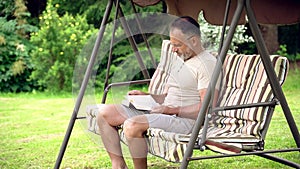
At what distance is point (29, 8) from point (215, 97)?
886cm

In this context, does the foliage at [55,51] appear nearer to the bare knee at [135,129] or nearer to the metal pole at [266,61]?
the bare knee at [135,129]

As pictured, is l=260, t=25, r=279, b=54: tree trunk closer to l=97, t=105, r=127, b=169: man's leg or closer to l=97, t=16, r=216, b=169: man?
l=97, t=16, r=216, b=169: man

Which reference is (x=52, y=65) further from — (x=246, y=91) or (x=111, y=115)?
(x=246, y=91)

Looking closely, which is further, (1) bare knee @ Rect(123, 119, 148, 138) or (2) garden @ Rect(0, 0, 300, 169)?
(2) garden @ Rect(0, 0, 300, 169)

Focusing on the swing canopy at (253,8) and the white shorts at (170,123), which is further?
the swing canopy at (253,8)

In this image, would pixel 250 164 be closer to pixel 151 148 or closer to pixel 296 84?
pixel 151 148

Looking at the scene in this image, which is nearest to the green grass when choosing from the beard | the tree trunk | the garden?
the garden

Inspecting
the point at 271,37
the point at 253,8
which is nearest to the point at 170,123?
the point at 253,8

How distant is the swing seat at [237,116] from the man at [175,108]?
0.08 meters

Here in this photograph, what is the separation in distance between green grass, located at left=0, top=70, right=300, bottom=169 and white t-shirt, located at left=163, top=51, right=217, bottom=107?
0.53 meters

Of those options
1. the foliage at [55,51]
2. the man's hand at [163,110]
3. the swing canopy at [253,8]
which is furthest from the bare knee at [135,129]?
the foliage at [55,51]

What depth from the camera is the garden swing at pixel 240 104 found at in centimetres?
346

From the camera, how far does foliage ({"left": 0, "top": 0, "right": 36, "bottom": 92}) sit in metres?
10.5

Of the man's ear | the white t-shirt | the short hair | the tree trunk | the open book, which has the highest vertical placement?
the short hair
